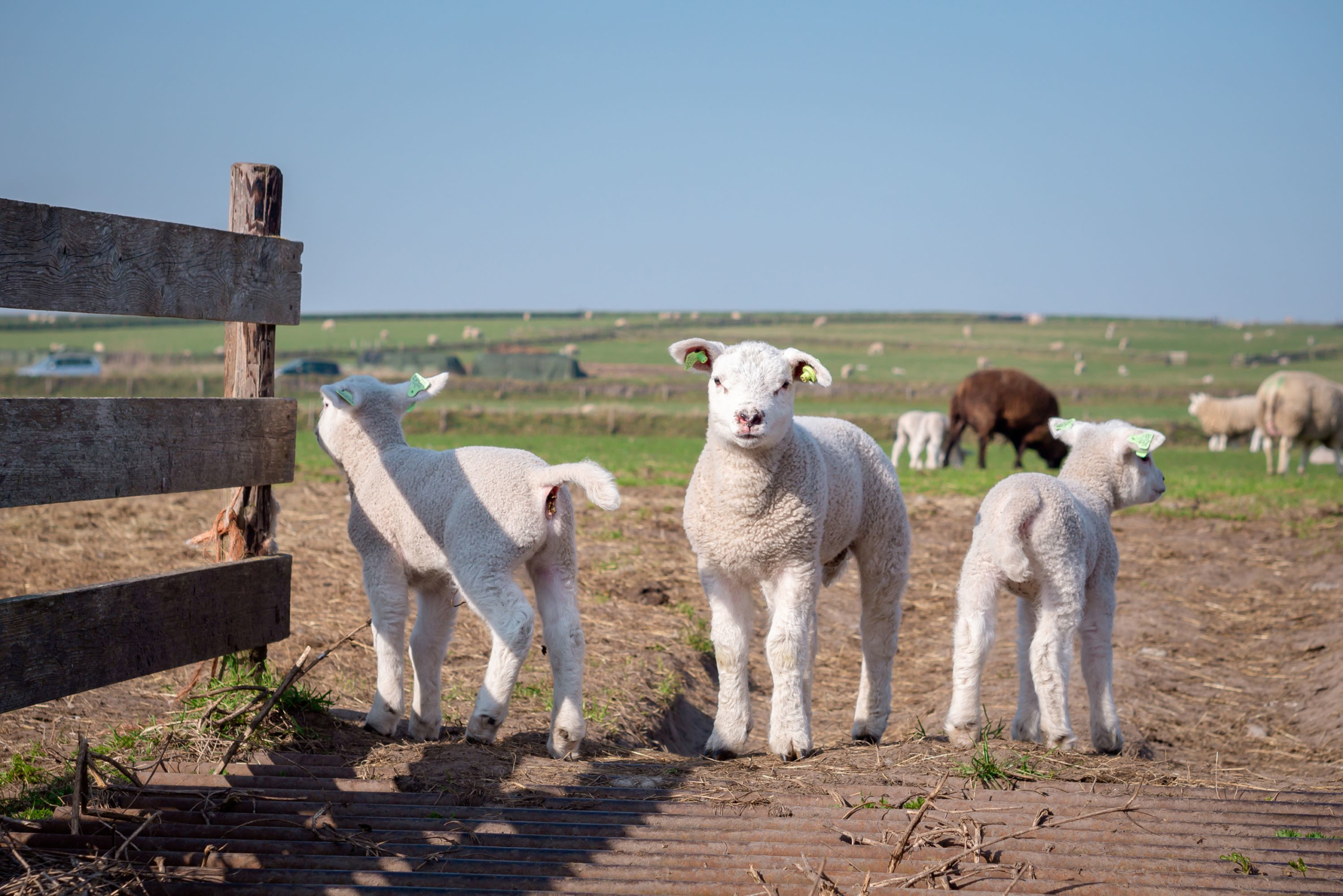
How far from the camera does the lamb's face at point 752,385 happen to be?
5.75m

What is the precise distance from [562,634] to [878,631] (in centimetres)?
225

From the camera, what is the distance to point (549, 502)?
5.95 meters

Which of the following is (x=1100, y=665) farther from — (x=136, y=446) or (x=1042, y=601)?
(x=136, y=446)

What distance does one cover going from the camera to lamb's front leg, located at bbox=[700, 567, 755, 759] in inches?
243

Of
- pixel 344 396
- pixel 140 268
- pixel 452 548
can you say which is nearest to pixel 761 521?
pixel 452 548

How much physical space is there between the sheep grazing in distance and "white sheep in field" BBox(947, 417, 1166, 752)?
2192cm

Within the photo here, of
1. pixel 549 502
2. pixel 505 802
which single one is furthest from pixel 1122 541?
pixel 505 802

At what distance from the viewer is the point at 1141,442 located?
721 centimetres

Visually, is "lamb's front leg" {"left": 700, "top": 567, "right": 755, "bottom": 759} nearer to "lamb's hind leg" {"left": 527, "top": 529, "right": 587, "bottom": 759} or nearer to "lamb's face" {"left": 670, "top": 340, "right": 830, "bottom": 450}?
"lamb's hind leg" {"left": 527, "top": 529, "right": 587, "bottom": 759}

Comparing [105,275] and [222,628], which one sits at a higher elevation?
[105,275]

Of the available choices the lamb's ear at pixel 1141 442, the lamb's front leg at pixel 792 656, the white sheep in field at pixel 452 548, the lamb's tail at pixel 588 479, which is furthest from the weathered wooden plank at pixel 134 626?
the lamb's ear at pixel 1141 442

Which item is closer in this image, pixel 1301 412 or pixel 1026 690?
pixel 1026 690

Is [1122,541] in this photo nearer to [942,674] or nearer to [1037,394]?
[942,674]

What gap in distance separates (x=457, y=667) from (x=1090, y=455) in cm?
478
